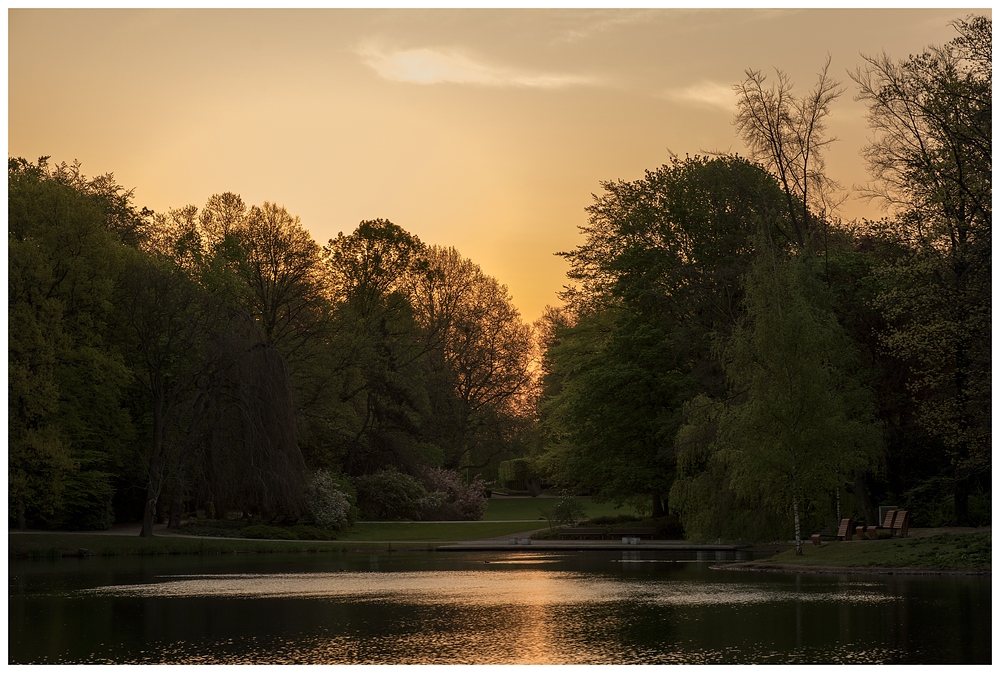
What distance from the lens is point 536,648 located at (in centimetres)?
1706

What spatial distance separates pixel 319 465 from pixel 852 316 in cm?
3161

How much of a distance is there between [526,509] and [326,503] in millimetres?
30459

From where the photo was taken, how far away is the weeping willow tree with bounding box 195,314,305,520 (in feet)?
160

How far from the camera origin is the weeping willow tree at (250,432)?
1914 inches

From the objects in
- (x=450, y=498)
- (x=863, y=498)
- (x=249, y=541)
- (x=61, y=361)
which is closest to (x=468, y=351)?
(x=450, y=498)

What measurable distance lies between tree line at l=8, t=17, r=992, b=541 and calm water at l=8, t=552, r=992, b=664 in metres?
7.33

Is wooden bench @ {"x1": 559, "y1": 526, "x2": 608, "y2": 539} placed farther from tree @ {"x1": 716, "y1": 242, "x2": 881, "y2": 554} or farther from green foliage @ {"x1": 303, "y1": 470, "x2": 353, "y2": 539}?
tree @ {"x1": 716, "y1": 242, "x2": 881, "y2": 554}

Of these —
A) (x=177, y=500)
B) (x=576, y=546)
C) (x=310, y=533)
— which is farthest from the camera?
(x=310, y=533)

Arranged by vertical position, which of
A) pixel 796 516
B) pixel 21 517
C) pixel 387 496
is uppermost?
pixel 796 516

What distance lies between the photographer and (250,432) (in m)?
48.8

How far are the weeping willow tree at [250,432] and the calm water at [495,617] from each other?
1357 cm

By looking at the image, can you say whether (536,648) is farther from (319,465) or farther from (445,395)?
(445,395)

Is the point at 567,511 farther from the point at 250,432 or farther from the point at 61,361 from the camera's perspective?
the point at 61,361

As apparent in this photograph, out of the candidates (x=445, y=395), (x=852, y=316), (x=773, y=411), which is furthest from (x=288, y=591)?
(x=445, y=395)
